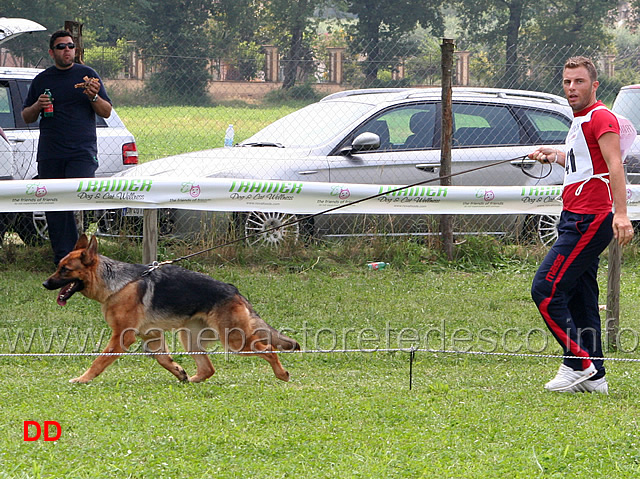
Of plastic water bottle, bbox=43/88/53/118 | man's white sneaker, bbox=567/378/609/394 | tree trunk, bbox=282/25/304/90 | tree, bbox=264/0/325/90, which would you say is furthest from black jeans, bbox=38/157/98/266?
tree, bbox=264/0/325/90

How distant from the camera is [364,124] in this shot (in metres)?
9.02

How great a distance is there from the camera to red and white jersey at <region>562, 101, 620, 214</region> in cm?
479

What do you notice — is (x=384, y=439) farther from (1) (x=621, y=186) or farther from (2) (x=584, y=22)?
(2) (x=584, y=22)

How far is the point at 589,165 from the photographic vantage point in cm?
484

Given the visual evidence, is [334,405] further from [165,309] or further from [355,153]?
→ [355,153]

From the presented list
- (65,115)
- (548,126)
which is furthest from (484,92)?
(65,115)

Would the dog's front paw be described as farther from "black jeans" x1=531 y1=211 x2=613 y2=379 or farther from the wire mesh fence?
the wire mesh fence

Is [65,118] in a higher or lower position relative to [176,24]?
lower

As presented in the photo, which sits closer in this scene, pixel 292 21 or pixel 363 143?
pixel 363 143

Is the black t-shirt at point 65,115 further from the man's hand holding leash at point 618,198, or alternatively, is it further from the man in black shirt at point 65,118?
the man's hand holding leash at point 618,198

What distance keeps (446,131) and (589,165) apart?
4160 millimetres

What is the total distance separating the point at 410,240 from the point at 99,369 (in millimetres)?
4555

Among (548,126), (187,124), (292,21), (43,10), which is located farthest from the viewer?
(292,21)

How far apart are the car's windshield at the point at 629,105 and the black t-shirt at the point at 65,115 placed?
22.0 ft
